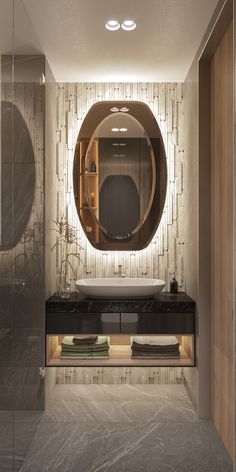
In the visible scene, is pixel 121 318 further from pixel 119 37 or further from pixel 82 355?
A: pixel 119 37

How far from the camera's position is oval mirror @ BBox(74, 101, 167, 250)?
13.2 ft

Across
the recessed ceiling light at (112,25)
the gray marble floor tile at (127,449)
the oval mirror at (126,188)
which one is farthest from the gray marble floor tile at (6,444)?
the recessed ceiling light at (112,25)

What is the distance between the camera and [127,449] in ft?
9.34

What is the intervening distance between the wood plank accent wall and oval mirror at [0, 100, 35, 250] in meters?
1.15

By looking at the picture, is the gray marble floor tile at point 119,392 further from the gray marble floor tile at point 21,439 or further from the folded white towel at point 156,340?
the gray marble floor tile at point 21,439

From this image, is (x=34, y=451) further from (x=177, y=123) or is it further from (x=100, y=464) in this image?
(x=177, y=123)

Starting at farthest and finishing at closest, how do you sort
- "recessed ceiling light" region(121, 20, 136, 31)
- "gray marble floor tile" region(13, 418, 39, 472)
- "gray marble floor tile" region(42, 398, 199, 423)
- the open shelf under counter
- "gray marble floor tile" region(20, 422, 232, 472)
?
the open shelf under counter
"gray marble floor tile" region(42, 398, 199, 423)
"recessed ceiling light" region(121, 20, 136, 31)
"gray marble floor tile" region(20, 422, 232, 472)
"gray marble floor tile" region(13, 418, 39, 472)

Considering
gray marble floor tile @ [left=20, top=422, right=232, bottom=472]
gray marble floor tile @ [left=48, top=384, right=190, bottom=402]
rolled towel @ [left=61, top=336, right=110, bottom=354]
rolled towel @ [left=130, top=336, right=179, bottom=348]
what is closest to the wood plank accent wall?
gray marble floor tile @ [left=20, top=422, right=232, bottom=472]

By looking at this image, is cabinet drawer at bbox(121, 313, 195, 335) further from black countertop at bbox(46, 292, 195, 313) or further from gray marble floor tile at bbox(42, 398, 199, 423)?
gray marble floor tile at bbox(42, 398, 199, 423)

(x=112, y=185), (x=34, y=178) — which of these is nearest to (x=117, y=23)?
(x=34, y=178)

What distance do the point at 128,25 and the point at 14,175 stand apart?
133 centimetres

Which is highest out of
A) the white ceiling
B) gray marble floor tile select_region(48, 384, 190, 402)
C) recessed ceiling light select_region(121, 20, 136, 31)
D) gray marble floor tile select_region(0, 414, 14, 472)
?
recessed ceiling light select_region(121, 20, 136, 31)

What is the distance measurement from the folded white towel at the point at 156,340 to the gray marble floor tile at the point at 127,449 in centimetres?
56

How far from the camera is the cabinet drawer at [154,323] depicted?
339cm
